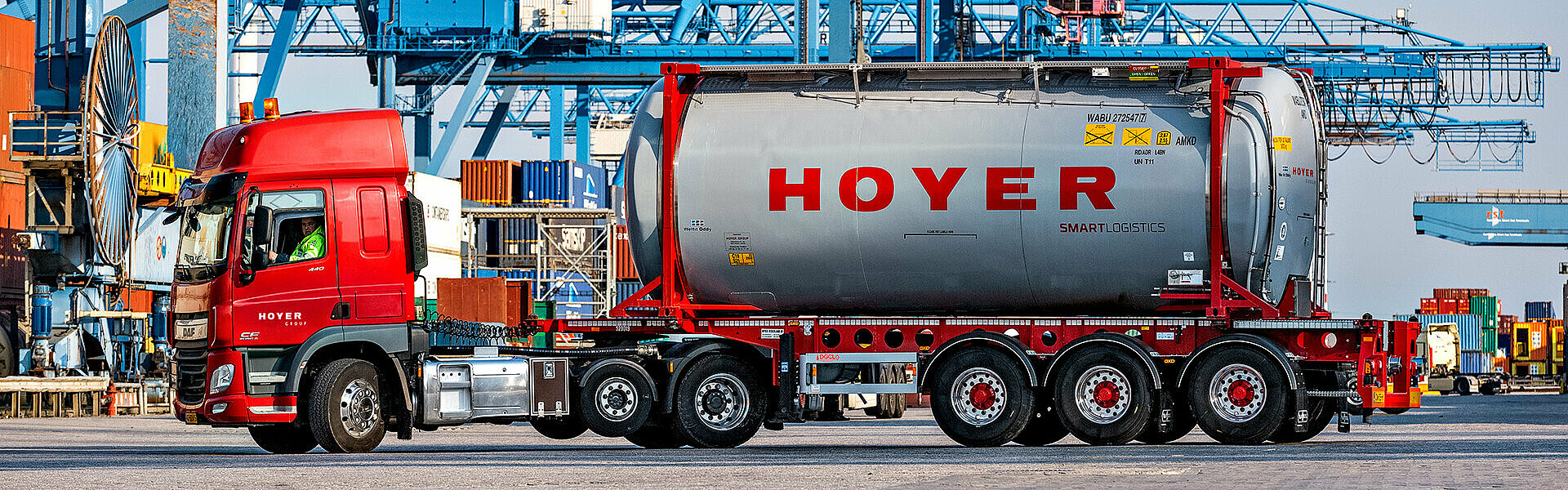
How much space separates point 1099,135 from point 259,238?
7789mm

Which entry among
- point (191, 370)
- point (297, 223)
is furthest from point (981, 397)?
point (191, 370)

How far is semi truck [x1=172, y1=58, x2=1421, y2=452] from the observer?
1820 centimetres

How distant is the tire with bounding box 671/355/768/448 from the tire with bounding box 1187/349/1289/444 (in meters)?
4.19

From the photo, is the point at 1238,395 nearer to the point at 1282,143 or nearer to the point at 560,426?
the point at 1282,143

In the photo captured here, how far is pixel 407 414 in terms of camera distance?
18781 millimetres

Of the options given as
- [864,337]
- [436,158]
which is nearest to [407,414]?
[864,337]

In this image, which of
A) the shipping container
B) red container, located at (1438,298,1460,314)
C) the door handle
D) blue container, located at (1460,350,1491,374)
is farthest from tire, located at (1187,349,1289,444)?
red container, located at (1438,298,1460,314)

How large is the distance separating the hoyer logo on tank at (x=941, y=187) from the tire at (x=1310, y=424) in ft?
8.81

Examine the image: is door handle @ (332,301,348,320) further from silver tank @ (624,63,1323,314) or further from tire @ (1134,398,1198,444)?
tire @ (1134,398,1198,444)

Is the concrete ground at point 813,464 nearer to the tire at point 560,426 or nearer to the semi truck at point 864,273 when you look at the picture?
the tire at point 560,426

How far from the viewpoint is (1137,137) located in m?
18.6

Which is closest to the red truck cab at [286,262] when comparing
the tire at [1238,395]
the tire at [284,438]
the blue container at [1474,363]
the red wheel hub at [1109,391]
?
the tire at [284,438]

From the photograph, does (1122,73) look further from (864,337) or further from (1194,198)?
(864,337)

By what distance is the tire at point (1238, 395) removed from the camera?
1870 cm
